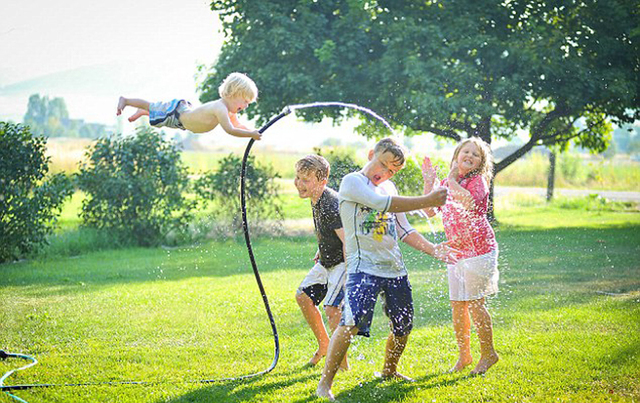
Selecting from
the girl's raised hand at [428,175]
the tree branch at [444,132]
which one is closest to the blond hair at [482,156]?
the girl's raised hand at [428,175]

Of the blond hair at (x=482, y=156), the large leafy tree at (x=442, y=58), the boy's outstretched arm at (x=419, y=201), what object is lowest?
the boy's outstretched arm at (x=419, y=201)

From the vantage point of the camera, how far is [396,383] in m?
4.44

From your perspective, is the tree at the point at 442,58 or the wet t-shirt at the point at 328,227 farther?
the tree at the point at 442,58

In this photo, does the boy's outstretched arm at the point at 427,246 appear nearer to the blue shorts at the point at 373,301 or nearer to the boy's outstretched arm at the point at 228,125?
the blue shorts at the point at 373,301

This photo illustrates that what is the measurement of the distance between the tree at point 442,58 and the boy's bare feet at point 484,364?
7.53 meters

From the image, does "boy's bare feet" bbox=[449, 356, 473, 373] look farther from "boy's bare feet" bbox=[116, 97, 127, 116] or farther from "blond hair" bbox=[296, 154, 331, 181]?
"boy's bare feet" bbox=[116, 97, 127, 116]

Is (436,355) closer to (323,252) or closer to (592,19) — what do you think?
(323,252)

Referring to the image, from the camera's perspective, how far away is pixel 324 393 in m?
4.12

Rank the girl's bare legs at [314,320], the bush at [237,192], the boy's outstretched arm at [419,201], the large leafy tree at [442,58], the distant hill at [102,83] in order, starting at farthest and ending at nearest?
the distant hill at [102,83], the large leafy tree at [442,58], the bush at [237,192], the girl's bare legs at [314,320], the boy's outstretched arm at [419,201]

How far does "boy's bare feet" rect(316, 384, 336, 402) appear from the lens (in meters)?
4.10

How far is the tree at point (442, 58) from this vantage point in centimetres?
1242

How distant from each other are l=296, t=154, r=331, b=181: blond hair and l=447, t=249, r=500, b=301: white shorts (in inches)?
39.3

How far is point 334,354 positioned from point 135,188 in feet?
25.2

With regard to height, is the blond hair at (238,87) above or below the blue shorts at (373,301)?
above
